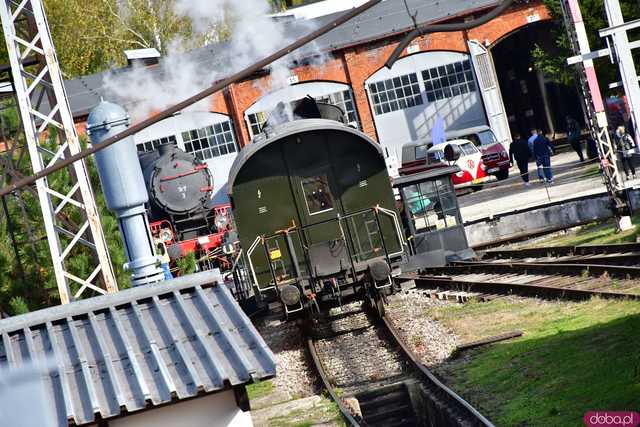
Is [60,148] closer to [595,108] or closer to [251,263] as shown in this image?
[251,263]

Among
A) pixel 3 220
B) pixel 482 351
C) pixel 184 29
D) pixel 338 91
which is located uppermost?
pixel 184 29

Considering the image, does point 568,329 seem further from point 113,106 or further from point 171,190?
point 171,190

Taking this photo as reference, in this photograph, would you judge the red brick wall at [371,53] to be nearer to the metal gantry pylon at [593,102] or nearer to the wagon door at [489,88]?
the wagon door at [489,88]

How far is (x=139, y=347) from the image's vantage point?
744 centimetres

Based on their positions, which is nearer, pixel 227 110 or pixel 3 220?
pixel 3 220

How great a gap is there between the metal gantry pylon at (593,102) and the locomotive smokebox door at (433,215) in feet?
9.79

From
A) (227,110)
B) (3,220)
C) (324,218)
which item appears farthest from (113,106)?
(227,110)

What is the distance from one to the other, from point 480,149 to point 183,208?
13.5 m

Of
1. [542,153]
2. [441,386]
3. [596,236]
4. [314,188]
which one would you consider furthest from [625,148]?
[441,386]

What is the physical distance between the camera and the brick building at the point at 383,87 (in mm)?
44375

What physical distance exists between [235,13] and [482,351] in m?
42.6

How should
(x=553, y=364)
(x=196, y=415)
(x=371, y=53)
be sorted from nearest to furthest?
(x=196, y=415) → (x=553, y=364) → (x=371, y=53)

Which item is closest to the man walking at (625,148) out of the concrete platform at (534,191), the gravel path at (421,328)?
the concrete platform at (534,191)

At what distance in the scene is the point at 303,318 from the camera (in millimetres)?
19297
